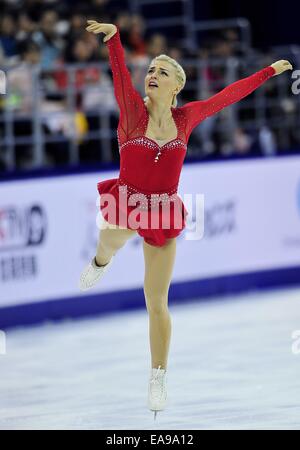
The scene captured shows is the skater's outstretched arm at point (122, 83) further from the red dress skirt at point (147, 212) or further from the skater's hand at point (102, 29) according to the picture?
the red dress skirt at point (147, 212)

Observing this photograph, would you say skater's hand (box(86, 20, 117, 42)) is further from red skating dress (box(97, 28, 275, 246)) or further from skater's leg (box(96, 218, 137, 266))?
skater's leg (box(96, 218, 137, 266))

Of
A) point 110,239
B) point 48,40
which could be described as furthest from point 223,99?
point 48,40

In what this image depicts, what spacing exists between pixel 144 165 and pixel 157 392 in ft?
3.79

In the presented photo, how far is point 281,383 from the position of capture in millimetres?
6297

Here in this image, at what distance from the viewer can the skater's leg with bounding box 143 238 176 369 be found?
17.6ft

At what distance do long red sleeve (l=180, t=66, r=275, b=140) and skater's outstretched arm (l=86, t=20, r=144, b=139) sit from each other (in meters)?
0.29

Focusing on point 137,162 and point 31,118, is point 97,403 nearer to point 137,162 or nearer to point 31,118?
point 137,162

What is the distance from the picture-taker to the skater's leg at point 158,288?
5367 mm

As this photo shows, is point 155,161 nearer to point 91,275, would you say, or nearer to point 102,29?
point 102,29

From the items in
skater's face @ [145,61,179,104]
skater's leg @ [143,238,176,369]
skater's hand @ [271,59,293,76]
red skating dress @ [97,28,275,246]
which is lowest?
skater's leg @ [143,238,176,369]

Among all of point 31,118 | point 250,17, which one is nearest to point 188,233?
point 31,118

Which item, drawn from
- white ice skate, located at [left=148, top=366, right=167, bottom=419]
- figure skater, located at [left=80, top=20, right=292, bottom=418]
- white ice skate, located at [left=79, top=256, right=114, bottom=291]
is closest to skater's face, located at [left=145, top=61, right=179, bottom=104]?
figure skater, located at [left=80, top=20, right=292, bottom=418]

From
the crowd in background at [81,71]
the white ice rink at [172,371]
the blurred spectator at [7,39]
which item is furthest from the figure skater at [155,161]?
the blurred spectator at [7,39]
